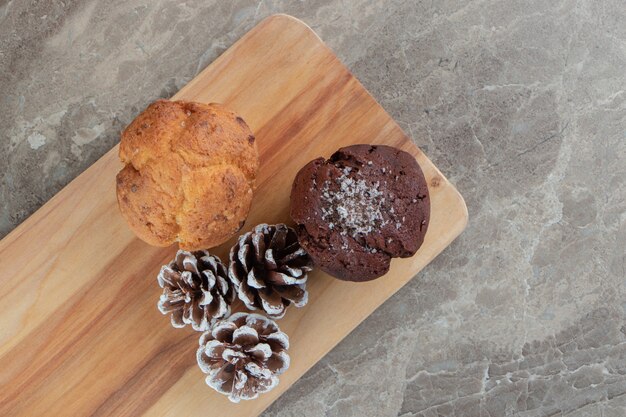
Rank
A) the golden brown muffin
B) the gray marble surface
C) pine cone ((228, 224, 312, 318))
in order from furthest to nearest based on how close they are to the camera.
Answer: the gray marble surface → pine cone ((228, 224, 312, 318)) → the golden brown muffin

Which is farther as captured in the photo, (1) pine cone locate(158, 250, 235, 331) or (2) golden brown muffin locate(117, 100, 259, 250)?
(1) pine cone locate(158, 250, 235, 331)

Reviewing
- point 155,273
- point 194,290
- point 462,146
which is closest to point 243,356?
point 194,290

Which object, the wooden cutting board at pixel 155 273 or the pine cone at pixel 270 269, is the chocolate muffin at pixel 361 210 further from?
the wooden cutting board at pixel 155 273

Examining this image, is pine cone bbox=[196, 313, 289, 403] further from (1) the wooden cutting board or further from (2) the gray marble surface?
(2) the gray marble surface

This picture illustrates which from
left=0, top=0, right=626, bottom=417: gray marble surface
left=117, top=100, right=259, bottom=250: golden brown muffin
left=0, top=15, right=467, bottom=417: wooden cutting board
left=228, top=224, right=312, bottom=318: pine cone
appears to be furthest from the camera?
left=0, top=0, right=626, bottom=417: gray marble surface

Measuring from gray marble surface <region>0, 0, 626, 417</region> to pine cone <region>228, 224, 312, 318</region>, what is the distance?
0.32m

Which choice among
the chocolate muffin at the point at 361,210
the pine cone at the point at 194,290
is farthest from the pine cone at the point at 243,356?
the chocolate muffin at the point at 361,210

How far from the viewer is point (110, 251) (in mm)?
1362

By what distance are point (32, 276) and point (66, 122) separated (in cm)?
42

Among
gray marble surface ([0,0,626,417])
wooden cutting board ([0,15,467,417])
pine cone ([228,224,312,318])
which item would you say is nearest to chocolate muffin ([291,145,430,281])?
pine cone ([228,224,312,318])

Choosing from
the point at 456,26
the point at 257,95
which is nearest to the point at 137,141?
the point at 257,95

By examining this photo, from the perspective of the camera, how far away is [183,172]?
110 cm

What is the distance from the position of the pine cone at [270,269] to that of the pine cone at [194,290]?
0.05 m

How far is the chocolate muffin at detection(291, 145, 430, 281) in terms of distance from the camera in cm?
115
